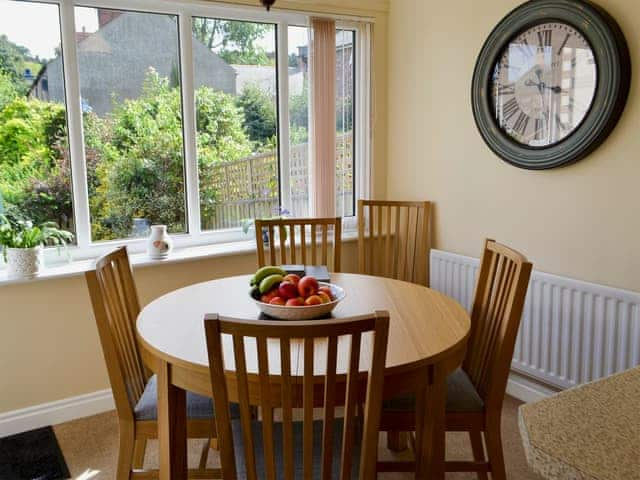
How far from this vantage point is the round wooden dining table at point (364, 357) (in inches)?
60.7

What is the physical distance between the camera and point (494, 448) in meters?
1.85

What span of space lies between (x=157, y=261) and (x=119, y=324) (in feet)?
3.32

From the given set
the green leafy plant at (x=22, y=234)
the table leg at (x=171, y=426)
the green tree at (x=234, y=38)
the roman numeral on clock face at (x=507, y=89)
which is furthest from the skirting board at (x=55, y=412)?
the roman numeral on clock face at (x=507, y=89)

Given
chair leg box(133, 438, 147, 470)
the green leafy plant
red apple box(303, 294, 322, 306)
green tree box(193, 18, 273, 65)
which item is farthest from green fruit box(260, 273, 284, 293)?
green tree box(193, 18, 273, 65)

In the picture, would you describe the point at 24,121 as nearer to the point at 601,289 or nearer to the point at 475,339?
the point at 475,339

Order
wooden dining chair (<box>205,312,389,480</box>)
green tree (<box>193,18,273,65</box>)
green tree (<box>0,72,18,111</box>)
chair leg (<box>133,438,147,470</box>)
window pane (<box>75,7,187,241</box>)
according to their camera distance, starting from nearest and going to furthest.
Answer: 1. wooden dining chair (<box>205,312,389,480</box>)
2. chair leg (<box>133,438,147,470</box>)
3. green tree (<box>0,72,18,111</box>)
4. window pane (<box>75,7,187,241</box>)
5. green tree (<box>193,18,273,65</box>)

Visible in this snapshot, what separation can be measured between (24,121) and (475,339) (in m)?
2.37

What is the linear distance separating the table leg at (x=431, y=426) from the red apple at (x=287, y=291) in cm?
51

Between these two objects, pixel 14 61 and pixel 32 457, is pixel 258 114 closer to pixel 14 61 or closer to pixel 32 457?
pixel 14 61

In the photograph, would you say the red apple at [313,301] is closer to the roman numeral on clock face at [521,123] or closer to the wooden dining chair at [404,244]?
the wooden dining chair at [404,244]

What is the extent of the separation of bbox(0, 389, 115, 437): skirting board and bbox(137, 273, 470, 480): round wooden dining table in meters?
1.07

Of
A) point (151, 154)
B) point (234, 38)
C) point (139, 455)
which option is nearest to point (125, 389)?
point (139, 455)

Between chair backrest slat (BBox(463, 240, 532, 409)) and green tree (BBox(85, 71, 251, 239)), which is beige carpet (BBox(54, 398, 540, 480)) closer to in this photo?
chair backrest slat (BBox(463, 240, 532, 409))

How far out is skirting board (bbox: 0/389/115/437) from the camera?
→ 2604 mm
